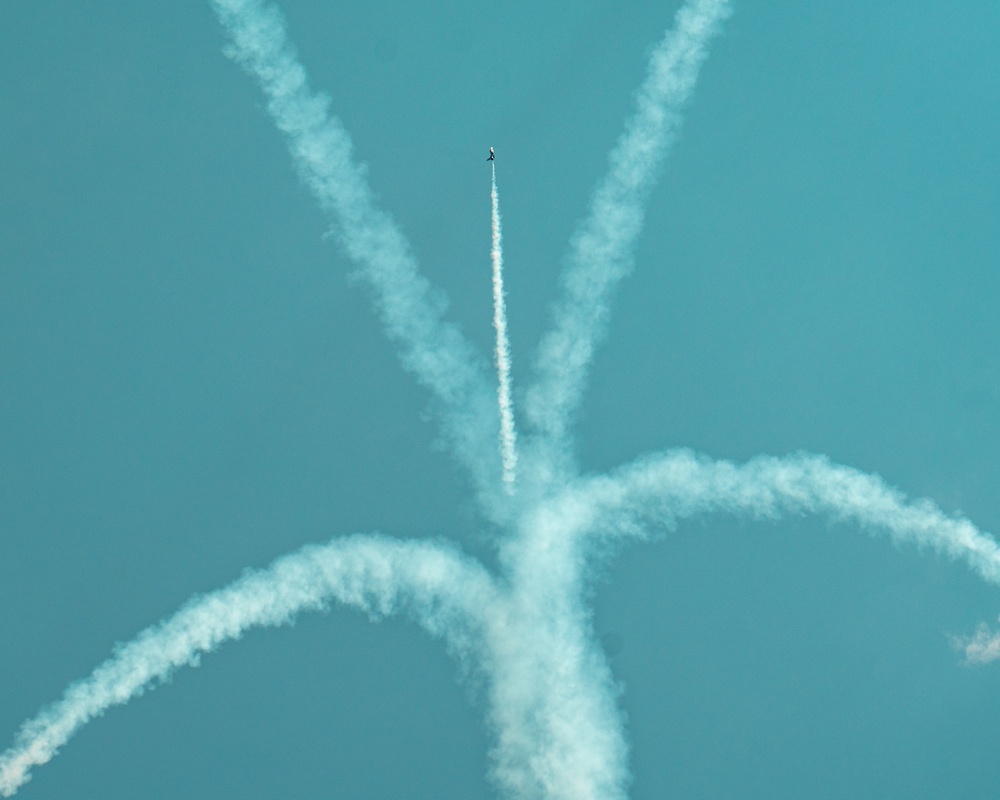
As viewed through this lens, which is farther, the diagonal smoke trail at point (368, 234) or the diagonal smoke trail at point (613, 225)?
the diagonal smoke trail at point (613, 225)

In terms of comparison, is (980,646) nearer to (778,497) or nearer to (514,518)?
(778,497)

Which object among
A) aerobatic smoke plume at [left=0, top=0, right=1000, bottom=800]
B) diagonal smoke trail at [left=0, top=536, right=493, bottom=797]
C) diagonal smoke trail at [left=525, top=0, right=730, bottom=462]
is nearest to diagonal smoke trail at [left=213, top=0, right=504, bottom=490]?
aerobatic smoke plume at [left=0, top=0, right=1000, bottom=800]

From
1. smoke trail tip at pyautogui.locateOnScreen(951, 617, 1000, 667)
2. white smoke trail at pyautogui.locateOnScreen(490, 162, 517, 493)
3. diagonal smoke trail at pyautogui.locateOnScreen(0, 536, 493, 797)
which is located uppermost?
white smoke trail at pyautogui.locateOnScreen(490, 162, 517, 493)

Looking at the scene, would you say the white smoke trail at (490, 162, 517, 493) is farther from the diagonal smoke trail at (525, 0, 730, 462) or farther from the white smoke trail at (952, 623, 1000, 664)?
the white smoke trail at (952, 623, 1000, 664)

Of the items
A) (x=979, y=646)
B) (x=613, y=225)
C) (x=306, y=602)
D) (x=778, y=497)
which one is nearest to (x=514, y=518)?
(x=306, y=602)

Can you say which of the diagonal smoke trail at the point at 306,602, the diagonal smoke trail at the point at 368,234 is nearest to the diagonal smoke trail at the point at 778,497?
the diagonal smoke trail at the point at 368,234

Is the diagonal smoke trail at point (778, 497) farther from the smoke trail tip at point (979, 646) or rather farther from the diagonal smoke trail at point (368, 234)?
the diagonal smoke trail at point (368, 234)

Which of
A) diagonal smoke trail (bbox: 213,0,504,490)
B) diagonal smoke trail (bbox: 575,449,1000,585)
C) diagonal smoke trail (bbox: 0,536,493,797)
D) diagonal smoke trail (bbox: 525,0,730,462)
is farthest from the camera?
diagonal smoke trail (bbox: 525,0,730,462)

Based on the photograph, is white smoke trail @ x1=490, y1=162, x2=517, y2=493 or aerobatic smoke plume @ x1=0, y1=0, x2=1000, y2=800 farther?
white smoke trail @ x1=490, y1=162, x2=517, y2=493
